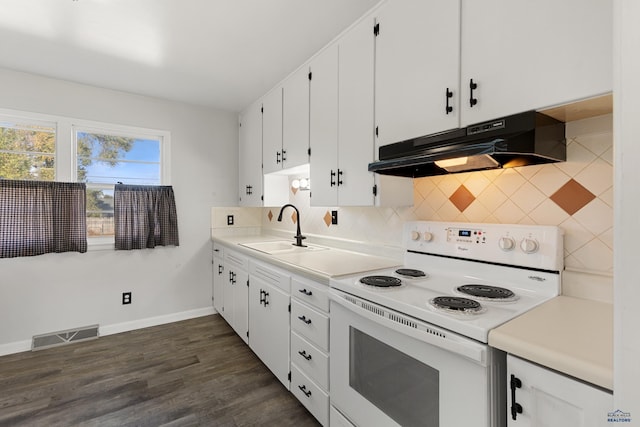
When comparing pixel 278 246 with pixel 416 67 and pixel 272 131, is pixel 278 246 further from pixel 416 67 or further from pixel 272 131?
pixel 416 67

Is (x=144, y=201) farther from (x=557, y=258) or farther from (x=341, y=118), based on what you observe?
(x=557, y=258)

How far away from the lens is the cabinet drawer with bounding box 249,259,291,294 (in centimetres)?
191

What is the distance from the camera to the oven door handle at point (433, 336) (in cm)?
87

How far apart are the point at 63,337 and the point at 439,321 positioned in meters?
3.31

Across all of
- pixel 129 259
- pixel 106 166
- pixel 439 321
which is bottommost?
pixel 129 259

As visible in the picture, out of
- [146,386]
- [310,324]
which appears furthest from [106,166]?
[310,324]

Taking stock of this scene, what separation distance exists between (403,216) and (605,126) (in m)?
1.03

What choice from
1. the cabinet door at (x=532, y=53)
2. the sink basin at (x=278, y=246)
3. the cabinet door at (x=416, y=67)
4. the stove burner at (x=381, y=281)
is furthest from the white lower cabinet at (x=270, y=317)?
the cabinet door at (x=532, y=53)

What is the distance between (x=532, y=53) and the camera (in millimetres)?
1058

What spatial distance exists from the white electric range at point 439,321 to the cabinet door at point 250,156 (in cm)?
189

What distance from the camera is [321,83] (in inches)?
83.4

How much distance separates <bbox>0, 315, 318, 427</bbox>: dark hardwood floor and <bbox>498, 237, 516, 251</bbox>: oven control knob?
1436mm

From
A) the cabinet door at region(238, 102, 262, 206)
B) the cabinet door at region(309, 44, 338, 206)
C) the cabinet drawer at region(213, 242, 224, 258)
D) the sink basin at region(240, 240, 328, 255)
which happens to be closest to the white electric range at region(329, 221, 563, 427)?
the cabinet door at region(309, 44, 338, 206)

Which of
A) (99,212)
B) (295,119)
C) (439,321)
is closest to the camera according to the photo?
(439,321)
